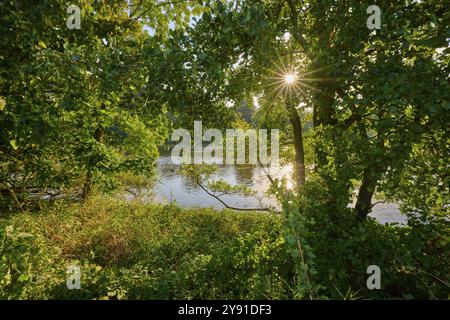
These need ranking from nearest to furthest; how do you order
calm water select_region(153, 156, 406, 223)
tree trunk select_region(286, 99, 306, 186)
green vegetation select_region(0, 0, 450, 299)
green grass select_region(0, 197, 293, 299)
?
green vegetation select_region(0, 0, 450, 299) → green grass select_region(0, 197, 293, 299) → tree trunk select_region(286, 99, 306, 186) → calm water select_region(153, 156, 406, 223)

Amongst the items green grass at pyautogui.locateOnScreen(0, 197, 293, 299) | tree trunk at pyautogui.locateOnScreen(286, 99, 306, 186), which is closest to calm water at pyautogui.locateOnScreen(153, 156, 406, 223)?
green grass at pyautogui.locateOnScreen(0, 197, 293, 299)

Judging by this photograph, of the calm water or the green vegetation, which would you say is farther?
the calm water

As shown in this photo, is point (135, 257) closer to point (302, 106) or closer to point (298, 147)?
point (298, 147)

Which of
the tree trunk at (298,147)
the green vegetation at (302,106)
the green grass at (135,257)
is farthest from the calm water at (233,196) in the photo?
the green vegetation at (302,106)

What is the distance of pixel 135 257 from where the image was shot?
22.7 feet

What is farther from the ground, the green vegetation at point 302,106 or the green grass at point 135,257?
the green vegetation at point 302,106

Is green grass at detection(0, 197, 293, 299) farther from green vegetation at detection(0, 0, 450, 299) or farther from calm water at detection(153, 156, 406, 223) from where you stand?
calm water at detection(153, 156, 406, 223)

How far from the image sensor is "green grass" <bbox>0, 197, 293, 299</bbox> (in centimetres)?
360

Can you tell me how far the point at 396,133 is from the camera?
3.04 metres

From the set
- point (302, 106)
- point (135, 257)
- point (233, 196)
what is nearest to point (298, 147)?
point (302, 106)

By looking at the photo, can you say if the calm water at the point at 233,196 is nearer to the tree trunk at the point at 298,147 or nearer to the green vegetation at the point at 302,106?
the tree trunk at the point at 298,147

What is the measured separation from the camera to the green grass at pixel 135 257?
3.60 m

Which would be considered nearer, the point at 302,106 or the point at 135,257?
the point at 302,106

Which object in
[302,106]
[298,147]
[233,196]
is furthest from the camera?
[233,196]
